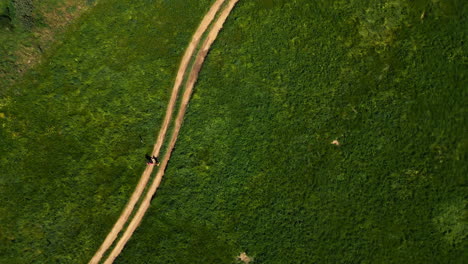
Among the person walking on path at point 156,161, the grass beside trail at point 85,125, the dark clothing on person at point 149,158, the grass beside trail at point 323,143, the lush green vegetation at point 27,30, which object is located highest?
the lush green vegetation at point 27,30

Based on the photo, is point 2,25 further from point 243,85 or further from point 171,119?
point 243,85

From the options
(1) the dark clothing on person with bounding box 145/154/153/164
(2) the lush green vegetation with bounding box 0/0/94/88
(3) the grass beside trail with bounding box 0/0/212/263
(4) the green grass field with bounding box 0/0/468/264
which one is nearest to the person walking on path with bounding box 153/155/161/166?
(1) the dark clothing on person with bounding box 145/154/153/164

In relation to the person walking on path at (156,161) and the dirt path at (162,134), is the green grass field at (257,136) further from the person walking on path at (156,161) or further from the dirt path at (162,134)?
the person walking on path at (156,161)

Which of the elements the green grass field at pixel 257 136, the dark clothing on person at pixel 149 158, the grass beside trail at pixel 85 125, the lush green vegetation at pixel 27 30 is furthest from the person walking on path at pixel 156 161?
the lush green vegetation at pixel 27 30

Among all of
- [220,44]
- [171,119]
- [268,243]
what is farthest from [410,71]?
[171,119]

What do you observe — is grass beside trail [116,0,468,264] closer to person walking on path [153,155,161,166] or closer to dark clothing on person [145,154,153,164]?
person walking on path [153,155,161,166]
